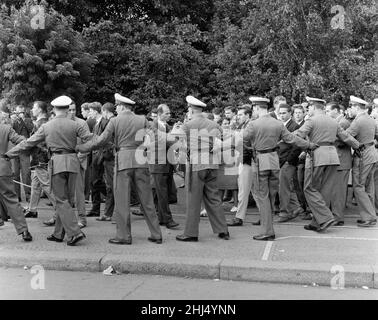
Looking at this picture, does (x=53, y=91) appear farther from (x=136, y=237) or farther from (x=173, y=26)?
(x=136, y=237)

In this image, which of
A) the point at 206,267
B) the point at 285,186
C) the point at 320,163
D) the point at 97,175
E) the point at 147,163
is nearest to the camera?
the point at 206,267

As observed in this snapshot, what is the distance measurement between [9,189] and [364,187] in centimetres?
533

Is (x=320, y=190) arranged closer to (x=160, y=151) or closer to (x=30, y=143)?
(x=160, y=151)

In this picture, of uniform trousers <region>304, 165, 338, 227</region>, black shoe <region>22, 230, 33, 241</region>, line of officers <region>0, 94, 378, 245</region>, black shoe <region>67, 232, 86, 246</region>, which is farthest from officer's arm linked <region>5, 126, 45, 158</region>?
uniform trousers <region>304, 165, 338, 227</region>

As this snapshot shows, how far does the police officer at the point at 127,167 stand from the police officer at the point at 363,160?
3353 mm

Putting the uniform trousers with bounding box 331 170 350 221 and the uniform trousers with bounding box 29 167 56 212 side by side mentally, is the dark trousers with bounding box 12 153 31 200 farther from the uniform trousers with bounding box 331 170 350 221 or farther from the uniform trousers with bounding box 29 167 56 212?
the uniform trousers with bounding box 331 170 350 221

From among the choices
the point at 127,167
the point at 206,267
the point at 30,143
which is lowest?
the point at 206,267

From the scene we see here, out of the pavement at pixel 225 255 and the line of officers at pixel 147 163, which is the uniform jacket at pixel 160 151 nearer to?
the line of officers at pixel 147 163

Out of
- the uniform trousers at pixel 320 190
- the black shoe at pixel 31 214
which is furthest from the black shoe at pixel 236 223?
the black shoe at pixel 31 214

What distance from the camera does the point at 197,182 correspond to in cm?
770

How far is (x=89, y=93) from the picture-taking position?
17406 millimetres

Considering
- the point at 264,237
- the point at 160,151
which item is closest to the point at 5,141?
the point at 160,151

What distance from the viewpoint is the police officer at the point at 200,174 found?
7.69 meters

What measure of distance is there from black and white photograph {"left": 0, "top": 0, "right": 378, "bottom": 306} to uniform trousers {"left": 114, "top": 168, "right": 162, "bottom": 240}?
0.06 feet
